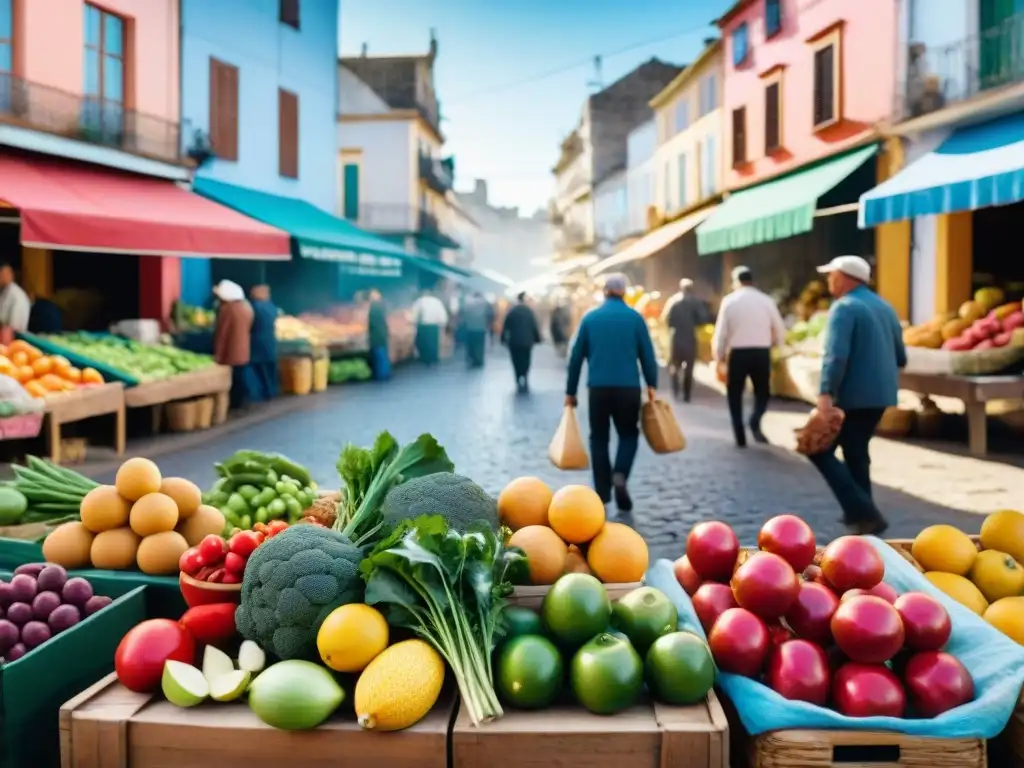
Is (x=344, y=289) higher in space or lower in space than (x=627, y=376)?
higher

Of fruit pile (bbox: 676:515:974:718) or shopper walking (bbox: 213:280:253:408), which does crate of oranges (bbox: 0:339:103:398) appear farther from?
fruit pile (bbox: 676:515:974:718)

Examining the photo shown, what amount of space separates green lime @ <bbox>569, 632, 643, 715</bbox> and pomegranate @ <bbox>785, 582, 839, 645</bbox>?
61 centimetres

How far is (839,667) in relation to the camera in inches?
118

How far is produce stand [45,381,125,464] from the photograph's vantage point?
9.94 m

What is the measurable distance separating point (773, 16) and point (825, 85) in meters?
3.96

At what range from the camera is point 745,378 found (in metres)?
11.6

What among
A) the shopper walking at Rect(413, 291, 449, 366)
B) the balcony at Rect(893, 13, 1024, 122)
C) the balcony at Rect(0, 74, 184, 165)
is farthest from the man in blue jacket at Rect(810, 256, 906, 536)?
the shopper walking at Rect(413, 291, 449, 366)

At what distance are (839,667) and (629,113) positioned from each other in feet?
189

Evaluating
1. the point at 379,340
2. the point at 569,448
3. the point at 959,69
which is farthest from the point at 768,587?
the point at 379,340

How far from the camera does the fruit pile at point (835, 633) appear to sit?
2834 millimetres

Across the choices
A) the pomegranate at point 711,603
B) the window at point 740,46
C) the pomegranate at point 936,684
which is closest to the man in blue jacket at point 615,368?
the pomegranate at point 711,603

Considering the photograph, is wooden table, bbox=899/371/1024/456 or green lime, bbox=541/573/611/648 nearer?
green lime, bbox=541/573/611/648

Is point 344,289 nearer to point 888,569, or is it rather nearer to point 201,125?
point 201,125

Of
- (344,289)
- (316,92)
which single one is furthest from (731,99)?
(344,289)
